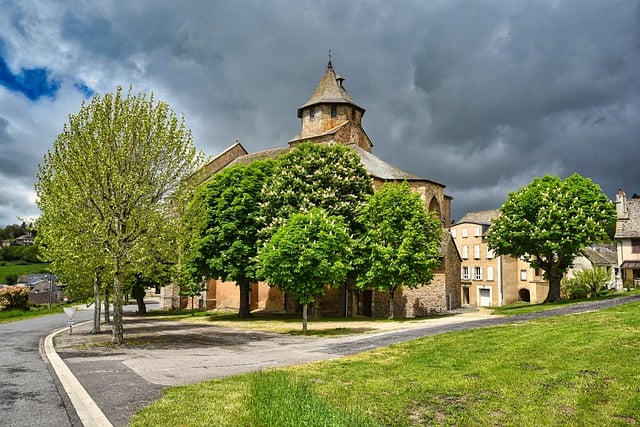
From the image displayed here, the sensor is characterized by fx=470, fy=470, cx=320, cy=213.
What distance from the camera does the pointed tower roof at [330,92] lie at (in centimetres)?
4812

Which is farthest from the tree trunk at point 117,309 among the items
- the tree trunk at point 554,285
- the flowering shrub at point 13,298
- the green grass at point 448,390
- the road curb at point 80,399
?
the flowering shrub at point 13,298

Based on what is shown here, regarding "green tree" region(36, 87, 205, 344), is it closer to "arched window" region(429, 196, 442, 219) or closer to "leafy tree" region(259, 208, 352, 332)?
"leafy tree" region(259, 208, 352, 332)

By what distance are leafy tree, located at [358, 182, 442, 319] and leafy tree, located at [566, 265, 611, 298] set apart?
30.8 ft

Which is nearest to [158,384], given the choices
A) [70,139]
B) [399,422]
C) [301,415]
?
[301,415]

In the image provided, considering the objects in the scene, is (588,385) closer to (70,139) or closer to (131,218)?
(131,218)

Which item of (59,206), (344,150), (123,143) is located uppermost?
(344,150)

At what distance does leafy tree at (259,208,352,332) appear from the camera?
69.4ft

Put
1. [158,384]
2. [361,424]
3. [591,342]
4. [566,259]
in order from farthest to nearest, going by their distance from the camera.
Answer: [566,259] < [591,342] < [158,384] < [361,424]

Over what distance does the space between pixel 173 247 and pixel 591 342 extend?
13901 millimetres

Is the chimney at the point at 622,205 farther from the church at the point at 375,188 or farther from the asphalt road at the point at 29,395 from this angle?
the asphalt road at the point at 29,395

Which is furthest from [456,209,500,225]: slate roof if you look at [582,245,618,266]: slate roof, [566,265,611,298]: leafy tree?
[566,265,611,298]: leafy tree

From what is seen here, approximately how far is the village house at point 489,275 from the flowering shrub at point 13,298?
4431cm

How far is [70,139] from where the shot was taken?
17156 mm

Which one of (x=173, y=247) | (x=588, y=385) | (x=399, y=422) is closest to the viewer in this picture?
(x=399, y=422)
